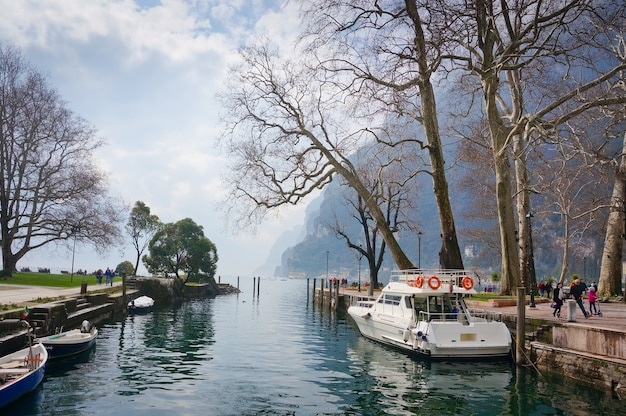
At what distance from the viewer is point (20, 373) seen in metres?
12.0

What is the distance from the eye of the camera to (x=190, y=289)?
2494 inches

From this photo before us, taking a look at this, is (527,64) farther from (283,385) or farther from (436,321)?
(283,385)

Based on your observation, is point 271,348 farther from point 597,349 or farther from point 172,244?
point 172,244

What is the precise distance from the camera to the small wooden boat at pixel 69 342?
16.7 m

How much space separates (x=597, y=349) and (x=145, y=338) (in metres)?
19.8

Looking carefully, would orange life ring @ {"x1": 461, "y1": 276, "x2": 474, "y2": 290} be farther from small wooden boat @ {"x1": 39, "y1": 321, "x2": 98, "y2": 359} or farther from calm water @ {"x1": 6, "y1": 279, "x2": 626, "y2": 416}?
small wooden boat @ {"x1": 39, "y1": 321, "x2": 98, "y2": 359}

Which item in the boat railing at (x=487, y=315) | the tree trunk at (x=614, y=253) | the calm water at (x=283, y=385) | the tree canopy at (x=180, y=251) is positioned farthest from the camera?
the tree canopy at (x=180, y=251)

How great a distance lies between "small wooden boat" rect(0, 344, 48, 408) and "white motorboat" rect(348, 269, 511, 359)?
12927 millimetres

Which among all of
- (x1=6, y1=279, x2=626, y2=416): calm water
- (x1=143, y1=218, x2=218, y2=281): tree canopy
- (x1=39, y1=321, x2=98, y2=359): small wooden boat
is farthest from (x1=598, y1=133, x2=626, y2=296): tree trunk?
(x1=143, y1=218, x2=218, y2=281): tree canopy

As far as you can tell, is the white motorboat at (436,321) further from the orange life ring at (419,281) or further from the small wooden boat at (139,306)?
the small wooden boat at (139,306)

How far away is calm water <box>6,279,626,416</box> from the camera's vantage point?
1170cm

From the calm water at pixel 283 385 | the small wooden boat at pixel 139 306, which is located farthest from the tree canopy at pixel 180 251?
the calm water at pixel 283 385

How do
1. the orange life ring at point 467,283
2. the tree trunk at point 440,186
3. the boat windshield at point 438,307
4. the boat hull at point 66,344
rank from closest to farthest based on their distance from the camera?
the boat hull at point 66,344
the boat windshield at point 438,307
the orange life ring at point 467,283
the tree trunk at point 440,186

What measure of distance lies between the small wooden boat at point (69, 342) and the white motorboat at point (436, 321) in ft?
41.9
